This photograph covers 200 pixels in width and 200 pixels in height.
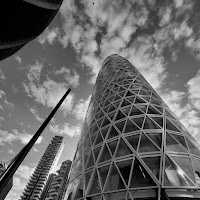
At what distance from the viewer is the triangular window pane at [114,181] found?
10260 millimetres

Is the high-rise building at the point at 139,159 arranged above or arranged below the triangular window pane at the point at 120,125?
below

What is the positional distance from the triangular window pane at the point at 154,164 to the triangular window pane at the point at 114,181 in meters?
2.49

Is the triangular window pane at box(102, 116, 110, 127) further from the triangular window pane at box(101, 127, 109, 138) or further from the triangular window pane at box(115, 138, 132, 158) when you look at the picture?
the triangular window pane at box(115, 138, 132, 158)

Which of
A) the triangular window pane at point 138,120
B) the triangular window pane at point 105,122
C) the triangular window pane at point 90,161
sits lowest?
the triangular window pane at point 90,161

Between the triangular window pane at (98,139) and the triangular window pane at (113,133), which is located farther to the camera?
the triangular window pane at (98,139)

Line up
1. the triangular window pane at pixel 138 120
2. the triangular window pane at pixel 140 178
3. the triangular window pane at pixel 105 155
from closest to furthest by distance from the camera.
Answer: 1. the triangular window pane at pixel 140 178
2. the triangular window pane at pixel 105 155
3. the triangular window pane at pixel 138 120

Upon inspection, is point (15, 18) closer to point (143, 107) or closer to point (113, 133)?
point (113, 133)

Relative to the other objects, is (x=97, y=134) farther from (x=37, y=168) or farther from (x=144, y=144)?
(x=37, y=168)

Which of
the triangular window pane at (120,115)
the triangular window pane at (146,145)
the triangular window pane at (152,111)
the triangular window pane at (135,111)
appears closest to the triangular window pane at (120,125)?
the triangular window pane at (120,115)

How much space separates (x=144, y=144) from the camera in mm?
12359

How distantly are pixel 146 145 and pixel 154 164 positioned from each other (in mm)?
1917

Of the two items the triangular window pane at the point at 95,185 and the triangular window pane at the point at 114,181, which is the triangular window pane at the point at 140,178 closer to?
the triangular window pane at the point at 114,181

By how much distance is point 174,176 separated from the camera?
9.64 m

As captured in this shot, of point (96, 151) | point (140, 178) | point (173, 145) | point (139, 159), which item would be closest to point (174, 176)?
point (140, 178)
